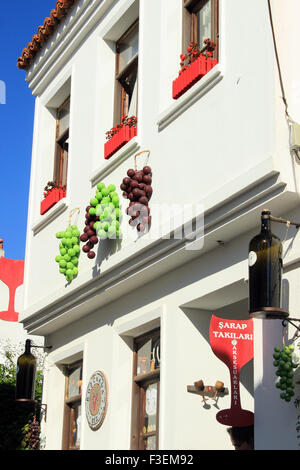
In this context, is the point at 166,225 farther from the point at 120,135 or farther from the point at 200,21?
the point at 200,21

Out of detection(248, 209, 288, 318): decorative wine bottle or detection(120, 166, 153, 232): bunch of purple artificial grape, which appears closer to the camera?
detection(248, 209, 288, 318): decorative wine bottle

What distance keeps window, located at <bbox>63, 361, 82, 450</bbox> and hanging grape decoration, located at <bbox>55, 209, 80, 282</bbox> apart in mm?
1454

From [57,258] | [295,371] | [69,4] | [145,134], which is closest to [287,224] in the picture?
[295,371]

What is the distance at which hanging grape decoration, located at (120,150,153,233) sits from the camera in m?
9.74

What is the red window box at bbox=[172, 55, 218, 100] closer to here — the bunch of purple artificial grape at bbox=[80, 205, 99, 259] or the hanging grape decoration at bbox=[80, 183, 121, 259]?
the hanging grape decoration at bbox=[80, 183, 121, 259]

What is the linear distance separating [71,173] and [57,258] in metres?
1.21

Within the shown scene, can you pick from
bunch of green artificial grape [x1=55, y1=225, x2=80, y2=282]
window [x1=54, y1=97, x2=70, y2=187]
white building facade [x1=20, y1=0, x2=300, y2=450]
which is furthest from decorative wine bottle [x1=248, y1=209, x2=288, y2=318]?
window [x1=54, y1=97, x2=70, y2=187]

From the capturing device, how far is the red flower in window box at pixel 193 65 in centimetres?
915

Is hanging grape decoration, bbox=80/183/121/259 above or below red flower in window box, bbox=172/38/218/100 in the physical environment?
below

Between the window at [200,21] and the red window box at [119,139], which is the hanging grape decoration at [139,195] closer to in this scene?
the red window box at [119,139]

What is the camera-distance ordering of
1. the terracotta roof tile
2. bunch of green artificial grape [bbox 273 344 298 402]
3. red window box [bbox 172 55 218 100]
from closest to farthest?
1. bunch of green artificial grape [bbox 273 344 298 402]
2. red window box [bbox 172 55 218 100]
3. the terracotta roof tile
